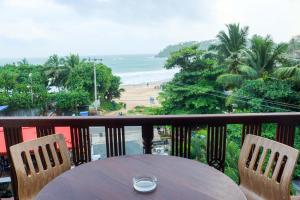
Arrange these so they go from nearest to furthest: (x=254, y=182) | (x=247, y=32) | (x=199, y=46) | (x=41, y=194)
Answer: (x=41, y=194) → (x=254, y=182) → (x=247, y=32) → (x=199, y=46)

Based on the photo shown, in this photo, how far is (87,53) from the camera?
86.2 ft

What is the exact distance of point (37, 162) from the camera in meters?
1.54

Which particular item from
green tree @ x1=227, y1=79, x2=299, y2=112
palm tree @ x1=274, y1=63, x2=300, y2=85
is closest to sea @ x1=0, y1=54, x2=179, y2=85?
green tree @ x1=227, y1=79, x2=299, y2=112

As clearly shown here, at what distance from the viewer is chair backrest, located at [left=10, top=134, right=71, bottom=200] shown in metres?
1.45

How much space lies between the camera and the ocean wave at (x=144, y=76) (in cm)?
2607

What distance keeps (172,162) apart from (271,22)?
8672mm

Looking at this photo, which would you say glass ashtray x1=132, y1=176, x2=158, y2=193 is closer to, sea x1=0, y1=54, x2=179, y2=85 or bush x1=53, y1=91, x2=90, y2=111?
bush x1=53, y1=91, x2=90, y2=111

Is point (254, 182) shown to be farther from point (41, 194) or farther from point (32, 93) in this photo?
point (32, 93)

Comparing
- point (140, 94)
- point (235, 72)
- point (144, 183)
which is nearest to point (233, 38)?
point (235, 72)

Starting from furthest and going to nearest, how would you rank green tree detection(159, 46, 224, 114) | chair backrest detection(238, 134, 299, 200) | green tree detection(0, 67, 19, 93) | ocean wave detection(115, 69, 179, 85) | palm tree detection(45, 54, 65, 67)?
ocean wave detection(115, 69, 179, 85) < palm tree detection(45, 54, 65, 67) < green tree detection(0, 67, 19, 93) < green tree detection(159, 46, 224, 114) < chair backrest detection(238, 134, 299, 200)

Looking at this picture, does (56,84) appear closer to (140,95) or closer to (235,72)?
(140,95)

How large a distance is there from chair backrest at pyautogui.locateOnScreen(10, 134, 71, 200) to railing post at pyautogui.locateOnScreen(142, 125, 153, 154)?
21.5 inches

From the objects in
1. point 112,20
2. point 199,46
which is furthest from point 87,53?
point 199,46

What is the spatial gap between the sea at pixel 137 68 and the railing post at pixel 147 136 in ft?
72.0
